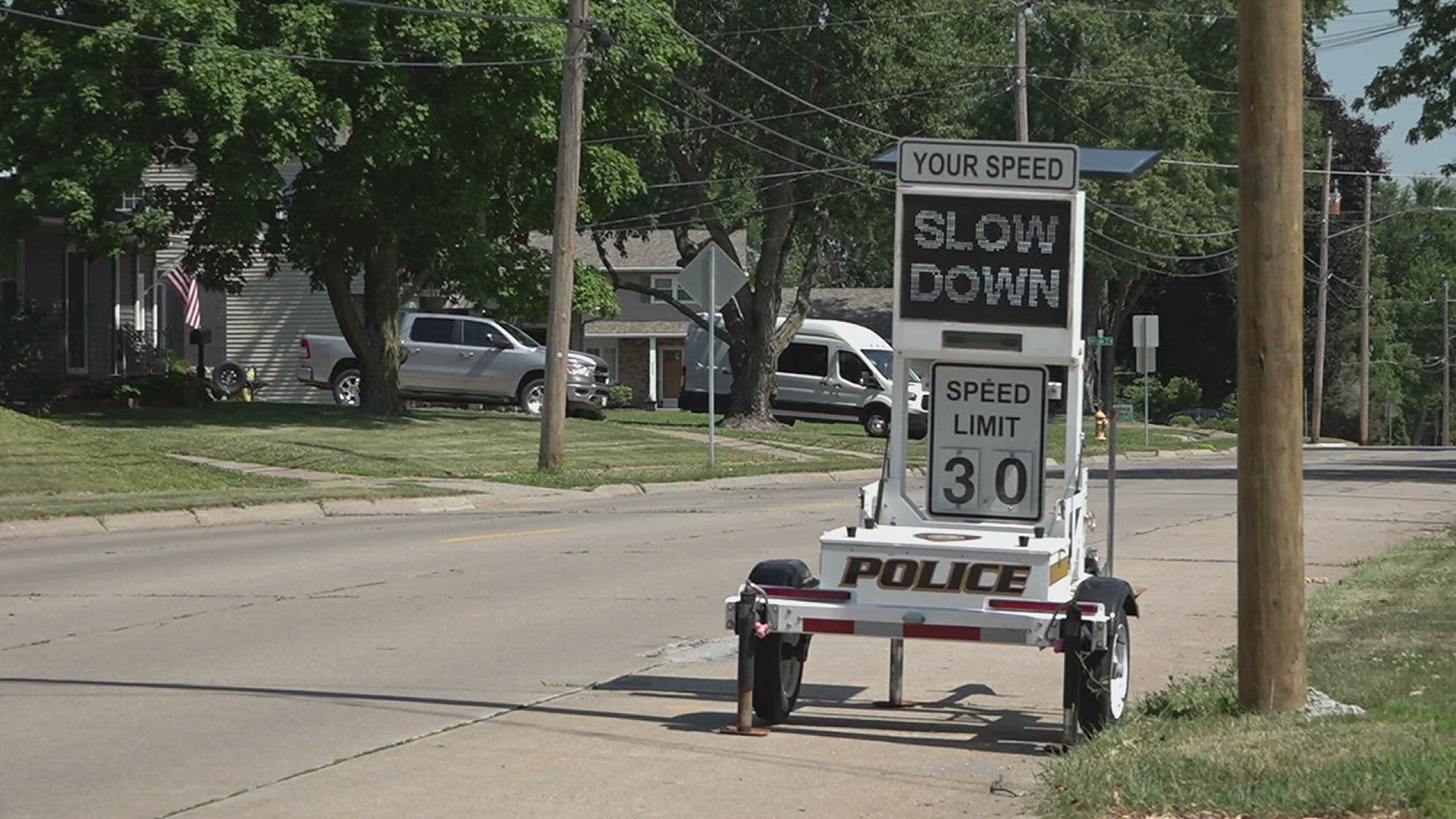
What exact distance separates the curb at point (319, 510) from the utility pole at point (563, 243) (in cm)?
134

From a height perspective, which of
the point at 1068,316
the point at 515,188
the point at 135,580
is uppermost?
the point at 515,188

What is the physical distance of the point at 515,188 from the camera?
3538cm

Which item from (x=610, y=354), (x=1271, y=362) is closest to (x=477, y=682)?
(x=1271, y=362)

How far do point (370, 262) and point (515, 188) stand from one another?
3.04 m

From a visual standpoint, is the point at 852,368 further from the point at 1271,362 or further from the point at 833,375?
the point at 1271,362

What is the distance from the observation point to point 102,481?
23.0 meters

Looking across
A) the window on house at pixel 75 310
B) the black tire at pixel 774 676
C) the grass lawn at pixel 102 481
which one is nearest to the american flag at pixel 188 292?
the window on house at pixel 75 310

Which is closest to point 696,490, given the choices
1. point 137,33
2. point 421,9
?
point 421,9

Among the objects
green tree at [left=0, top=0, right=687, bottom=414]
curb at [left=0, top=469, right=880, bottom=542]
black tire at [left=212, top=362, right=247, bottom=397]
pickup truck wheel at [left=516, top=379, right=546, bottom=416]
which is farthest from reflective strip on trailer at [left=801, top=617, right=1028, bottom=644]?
black tire at [left=212, top=362, right=247, bottom=397]

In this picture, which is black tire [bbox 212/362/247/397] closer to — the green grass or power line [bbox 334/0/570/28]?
power line [bbox 334/0/570/28]

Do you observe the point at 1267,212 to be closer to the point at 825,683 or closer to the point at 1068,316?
the point at 1068,316

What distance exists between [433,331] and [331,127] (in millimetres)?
9182

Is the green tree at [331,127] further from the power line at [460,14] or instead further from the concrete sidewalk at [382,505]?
the concrete sidewalk at [382,505]

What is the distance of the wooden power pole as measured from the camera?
8.34 m
